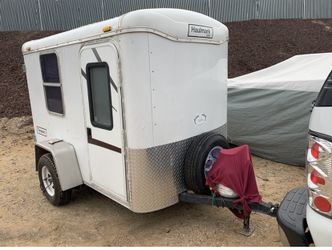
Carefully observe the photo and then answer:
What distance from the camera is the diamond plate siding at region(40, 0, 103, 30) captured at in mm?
16953

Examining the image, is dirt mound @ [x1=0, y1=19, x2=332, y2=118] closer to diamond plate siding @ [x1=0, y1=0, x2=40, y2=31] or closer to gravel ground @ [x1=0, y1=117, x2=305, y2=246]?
diamond plate siding @ [x1=0, y1=0, x2=40, y2=31]

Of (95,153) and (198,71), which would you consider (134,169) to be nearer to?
(95,153)

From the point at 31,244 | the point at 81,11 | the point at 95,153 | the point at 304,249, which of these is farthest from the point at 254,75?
the point at 81,11

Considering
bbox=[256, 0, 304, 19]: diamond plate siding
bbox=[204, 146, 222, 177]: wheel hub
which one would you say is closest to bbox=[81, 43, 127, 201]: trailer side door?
bbox=[204, 146, 222, 177]: wheel hub

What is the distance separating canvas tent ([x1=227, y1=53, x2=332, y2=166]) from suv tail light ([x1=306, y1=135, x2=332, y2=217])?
4.08 metres

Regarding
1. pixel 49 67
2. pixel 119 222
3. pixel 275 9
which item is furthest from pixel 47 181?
pixel 275 9

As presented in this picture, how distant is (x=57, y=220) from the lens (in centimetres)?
446

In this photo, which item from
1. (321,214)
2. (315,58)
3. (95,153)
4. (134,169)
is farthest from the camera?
(315,58)

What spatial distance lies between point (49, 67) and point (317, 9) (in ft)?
59.0

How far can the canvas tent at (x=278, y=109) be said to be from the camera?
5.85 m

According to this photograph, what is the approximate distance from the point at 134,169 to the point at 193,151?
716mm

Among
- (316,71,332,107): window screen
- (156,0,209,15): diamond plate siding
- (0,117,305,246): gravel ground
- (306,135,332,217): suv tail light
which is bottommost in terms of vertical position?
(0,117,305,246): gravel ground

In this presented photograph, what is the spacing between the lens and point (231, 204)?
3.61 m

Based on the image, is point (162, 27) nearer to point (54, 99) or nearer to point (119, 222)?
point (54, 99)
